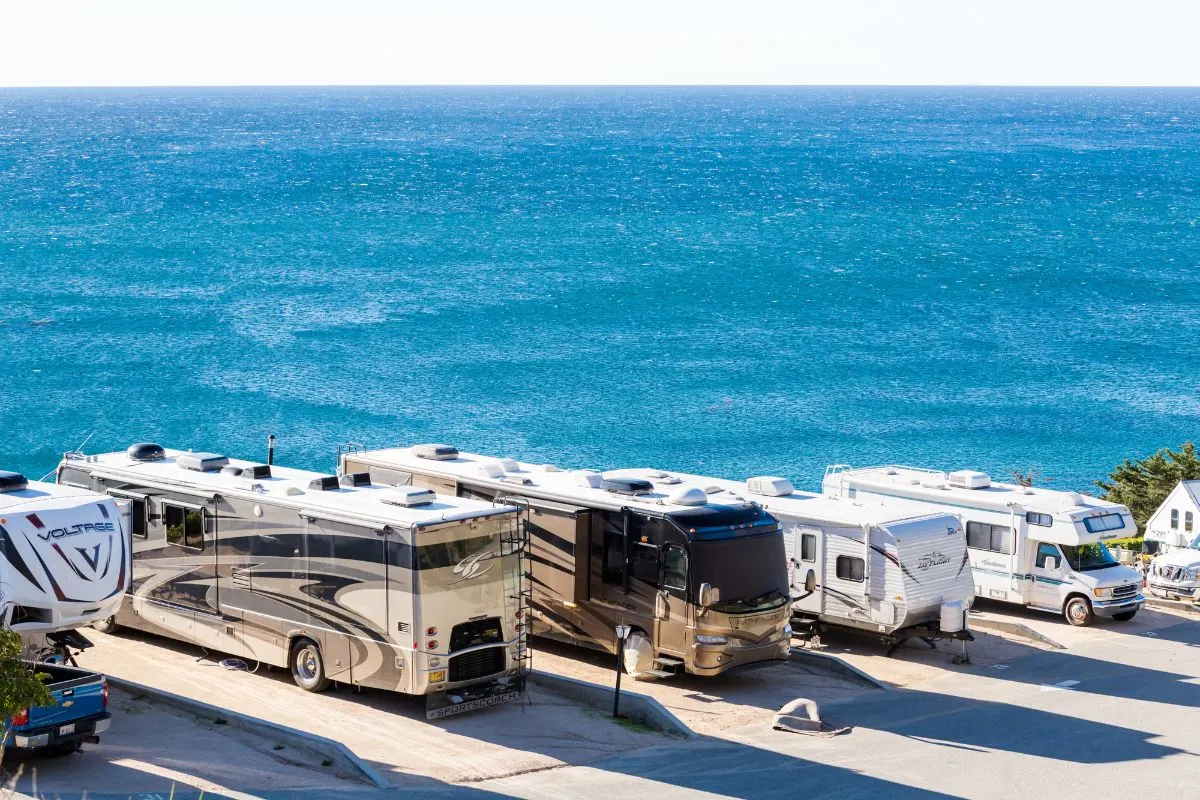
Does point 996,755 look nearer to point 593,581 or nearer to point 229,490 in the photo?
point 593,581

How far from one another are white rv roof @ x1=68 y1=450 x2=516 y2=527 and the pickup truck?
3.95m

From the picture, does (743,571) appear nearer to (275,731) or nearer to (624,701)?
(624,701)

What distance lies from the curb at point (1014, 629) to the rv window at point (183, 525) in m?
12.3

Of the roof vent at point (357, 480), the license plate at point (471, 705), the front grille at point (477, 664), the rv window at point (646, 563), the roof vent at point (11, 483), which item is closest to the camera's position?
the license plate at point (471, 705)

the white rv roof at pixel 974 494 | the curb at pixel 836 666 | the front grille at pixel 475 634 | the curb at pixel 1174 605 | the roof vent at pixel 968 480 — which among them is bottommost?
the curb at pixel 1174 605

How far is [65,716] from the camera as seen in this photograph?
16156 mm

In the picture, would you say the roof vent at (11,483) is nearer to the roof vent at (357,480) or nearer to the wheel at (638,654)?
the roof vent at (357,480)

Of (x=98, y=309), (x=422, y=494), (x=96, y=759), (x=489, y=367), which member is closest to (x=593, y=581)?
(x=422, y=494)

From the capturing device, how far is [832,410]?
68625 millimetres

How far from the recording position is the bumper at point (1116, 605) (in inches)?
987

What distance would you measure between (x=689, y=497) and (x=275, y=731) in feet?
21.1

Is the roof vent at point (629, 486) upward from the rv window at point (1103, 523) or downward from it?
upward

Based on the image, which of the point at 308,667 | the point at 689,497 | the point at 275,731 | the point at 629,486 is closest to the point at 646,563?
the point at 689,497

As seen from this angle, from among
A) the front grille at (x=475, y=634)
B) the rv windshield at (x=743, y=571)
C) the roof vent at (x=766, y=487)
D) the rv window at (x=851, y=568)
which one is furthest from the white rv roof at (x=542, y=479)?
the front grille at (x=475, y=634)
